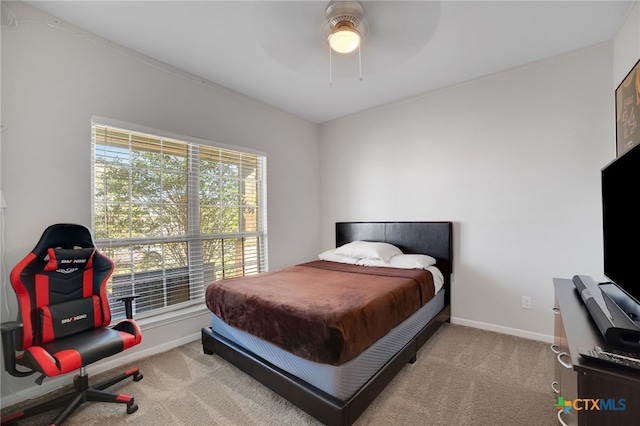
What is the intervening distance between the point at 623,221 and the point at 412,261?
1.77 meters

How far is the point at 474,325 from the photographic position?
307 cm

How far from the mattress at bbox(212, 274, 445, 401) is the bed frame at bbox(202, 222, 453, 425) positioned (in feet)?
0.10

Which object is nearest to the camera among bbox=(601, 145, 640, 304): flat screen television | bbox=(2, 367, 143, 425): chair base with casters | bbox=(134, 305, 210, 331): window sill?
bbox=(601, 145, 640, 304): flat screen television

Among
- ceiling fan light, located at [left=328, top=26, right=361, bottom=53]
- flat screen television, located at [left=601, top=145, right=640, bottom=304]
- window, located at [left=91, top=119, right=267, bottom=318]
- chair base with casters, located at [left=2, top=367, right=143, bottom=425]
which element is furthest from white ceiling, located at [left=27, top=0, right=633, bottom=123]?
chair base with casters, located at [left=2, top=367, right=143, bottom=425]

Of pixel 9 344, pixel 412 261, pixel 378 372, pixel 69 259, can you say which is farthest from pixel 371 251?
pixel 9 344

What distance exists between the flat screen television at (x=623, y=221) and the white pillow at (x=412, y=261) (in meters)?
1.45

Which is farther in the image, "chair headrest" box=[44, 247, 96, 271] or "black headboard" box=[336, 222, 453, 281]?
"black headboard" box=[336, 222, 453, 281]

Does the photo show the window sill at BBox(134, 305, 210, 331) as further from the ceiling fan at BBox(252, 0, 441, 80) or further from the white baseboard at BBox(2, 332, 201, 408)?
the ceiling fan at BBox(252, 0, 441, 80)

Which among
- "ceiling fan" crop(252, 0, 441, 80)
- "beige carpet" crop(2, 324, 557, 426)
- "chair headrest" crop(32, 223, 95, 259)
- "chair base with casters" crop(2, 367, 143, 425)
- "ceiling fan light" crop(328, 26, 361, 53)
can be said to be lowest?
"beige carpet" crop(2, 324, 557, 426)

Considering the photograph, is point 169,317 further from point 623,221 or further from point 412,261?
point 623,221

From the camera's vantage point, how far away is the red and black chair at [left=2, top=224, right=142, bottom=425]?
1573 millimetres

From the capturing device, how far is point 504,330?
2.89 meters

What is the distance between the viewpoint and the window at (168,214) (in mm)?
2369

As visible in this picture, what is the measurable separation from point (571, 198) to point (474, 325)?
5.29 feet
